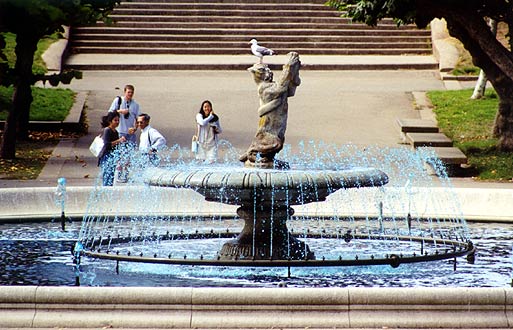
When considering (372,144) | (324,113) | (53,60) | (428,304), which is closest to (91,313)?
(428,304)

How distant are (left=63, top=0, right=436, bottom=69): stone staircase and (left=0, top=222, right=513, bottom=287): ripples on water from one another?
21.3m

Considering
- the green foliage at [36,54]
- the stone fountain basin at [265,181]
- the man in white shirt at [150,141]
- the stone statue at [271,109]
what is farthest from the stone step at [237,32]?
the stone fountain basin at [265,181]

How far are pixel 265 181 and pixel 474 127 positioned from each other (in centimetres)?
1361

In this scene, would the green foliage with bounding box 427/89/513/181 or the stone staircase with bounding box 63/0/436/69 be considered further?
the stone staircase with bounding box 63/0/436/69

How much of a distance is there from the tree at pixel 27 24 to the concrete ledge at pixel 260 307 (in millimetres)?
12064

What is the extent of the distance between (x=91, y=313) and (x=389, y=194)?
7810 millimetres

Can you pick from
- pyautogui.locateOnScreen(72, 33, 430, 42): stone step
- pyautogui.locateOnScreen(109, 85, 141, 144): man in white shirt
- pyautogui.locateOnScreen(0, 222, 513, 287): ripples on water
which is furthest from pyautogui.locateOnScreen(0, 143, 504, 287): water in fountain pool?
pyautogui.locateOnScreen(72, 33, 430, 42): stone step

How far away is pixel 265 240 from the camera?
1199 cm

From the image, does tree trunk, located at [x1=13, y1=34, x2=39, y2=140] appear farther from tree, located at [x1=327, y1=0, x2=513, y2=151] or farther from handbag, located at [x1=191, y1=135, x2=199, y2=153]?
tree, located at [x1=327, y1=0, x2=513, y2=151]

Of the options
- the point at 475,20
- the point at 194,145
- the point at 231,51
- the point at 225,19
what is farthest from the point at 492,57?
the point at 225,19

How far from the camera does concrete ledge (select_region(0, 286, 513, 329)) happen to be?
28.0 ft

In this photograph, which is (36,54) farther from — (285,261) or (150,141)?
(285,261)

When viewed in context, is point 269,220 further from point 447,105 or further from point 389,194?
point 447,105

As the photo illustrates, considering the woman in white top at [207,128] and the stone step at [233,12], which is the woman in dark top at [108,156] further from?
the stone step at [233,12]
